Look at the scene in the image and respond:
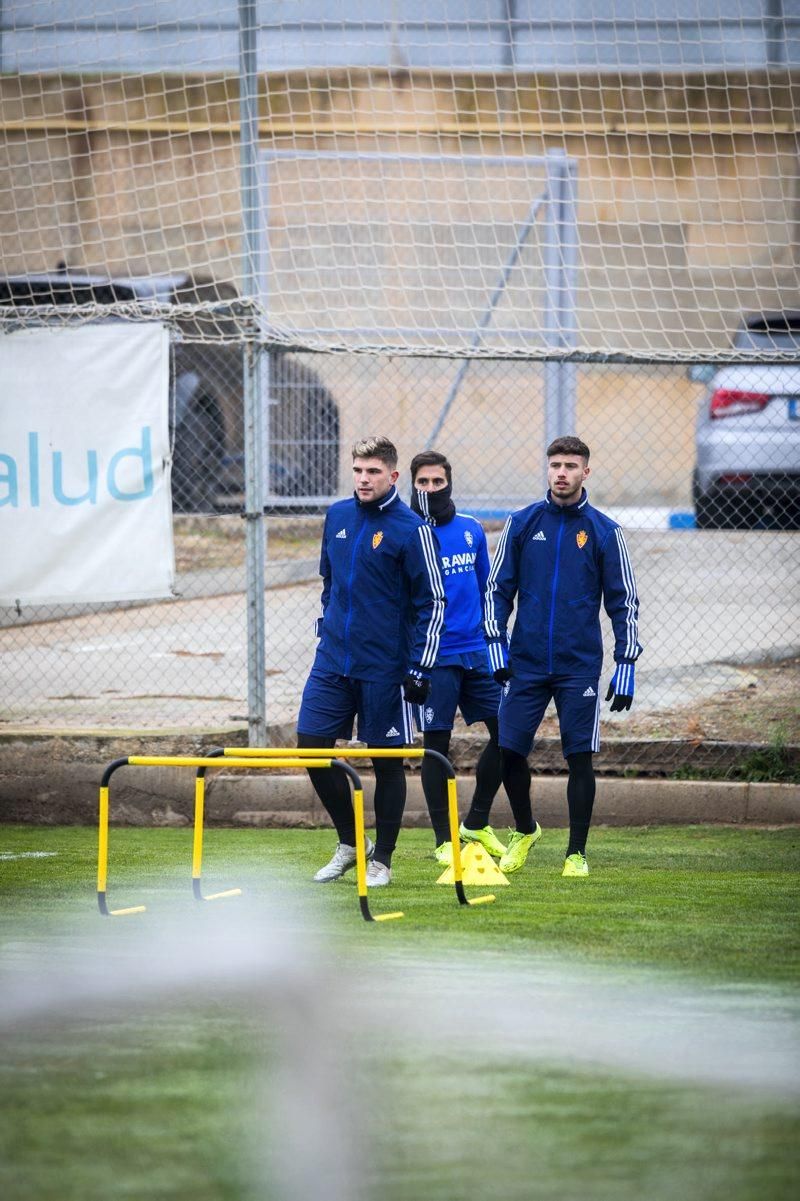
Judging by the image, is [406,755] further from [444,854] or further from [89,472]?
[89,472]

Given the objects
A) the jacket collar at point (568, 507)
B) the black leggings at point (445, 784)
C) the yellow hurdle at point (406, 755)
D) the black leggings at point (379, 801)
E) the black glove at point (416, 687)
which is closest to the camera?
the yellow hurdle at point (406, 755)

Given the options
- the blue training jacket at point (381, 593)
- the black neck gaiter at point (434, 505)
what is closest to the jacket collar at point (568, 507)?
the black neck gaiter at point (434, 505)

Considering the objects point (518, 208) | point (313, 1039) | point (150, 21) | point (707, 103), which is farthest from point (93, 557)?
point (707, 103)

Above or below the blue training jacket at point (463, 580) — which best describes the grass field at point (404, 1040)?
below

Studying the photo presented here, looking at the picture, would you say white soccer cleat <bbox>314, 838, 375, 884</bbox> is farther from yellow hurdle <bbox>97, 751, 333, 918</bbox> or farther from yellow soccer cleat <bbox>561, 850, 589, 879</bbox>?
yellow soccer cleat <bbox>561, 850, 589, 879</bbox>

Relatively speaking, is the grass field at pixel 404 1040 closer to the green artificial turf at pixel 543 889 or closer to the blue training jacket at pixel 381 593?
the green artificial turf at pixel 543 889

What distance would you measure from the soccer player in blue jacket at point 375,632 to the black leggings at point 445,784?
43 cm

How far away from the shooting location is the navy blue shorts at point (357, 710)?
689cm

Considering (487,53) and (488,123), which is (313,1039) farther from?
(488,123)

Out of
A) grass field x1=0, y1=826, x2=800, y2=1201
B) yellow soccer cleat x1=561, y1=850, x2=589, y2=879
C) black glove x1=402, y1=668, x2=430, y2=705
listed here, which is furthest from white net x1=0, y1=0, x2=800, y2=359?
grass field x1=0, y1=826, x2=800, y2=1201

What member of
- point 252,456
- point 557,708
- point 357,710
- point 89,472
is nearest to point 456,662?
point 557,708

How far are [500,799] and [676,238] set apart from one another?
9239 mm

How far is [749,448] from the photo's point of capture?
39.3 ft

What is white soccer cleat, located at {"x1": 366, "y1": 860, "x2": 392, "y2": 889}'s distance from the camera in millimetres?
6762
